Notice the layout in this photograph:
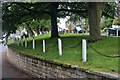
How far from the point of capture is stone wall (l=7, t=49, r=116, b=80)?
31.0 feet

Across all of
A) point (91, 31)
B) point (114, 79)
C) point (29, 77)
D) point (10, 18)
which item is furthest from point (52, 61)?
point (10, 18)

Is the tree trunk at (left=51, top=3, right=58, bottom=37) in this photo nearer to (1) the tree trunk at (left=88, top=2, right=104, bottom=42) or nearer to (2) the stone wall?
(1) the tree trunk at (left=88, top=2, right=104, bottom=42)

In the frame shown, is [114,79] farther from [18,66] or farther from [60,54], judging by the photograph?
[18,66]

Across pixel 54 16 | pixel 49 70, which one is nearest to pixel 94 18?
pixel 49 70

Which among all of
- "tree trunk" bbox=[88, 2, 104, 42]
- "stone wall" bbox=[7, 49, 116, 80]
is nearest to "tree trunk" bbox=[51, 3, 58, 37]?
"tree trunk" bbox=[88, 2, 104, 42]

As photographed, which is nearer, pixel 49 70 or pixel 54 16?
pixel 49 70

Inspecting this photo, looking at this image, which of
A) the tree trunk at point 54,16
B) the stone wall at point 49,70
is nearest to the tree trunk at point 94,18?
the stone wall at point 49,70

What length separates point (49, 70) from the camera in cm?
1231

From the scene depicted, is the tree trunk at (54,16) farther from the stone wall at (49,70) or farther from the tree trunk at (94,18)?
the stone wall at (49,70)

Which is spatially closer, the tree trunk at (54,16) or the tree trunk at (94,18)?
the tree trunk at (94,18)

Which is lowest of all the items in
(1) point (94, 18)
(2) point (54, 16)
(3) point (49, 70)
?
(3) point (49, 70)

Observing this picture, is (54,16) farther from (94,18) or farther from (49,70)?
(49,70)

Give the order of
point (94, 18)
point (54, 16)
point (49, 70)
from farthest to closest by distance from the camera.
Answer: point (54, 16) < point (94, 18) < point (49, 70)

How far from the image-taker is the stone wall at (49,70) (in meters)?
9.46
